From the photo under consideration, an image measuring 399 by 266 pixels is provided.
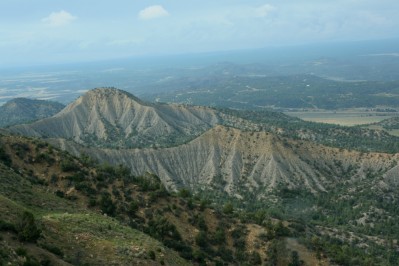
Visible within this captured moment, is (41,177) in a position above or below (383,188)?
above

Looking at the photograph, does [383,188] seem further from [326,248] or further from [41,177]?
[41,177]

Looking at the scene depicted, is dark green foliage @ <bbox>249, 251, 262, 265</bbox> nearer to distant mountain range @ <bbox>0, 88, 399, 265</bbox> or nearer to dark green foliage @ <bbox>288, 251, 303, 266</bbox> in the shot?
distant mountain range @ <bbox>0, 88, 399, 265</bbox>

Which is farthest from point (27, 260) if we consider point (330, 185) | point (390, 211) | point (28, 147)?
point (330, 185)

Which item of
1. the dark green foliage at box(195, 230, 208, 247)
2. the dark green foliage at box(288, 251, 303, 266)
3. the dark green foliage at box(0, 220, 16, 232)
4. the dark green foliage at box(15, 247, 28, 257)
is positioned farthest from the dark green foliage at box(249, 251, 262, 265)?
the dark green foliage at box(15, 247, 28, 257)

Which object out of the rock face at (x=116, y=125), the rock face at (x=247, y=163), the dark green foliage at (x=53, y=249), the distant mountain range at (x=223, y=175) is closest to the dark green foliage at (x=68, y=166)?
the distant mountain range at (x=223, y=175)

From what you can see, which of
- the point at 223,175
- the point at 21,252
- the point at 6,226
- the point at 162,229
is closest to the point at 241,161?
the point at 223,175

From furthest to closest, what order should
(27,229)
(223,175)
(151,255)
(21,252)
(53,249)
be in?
(223,175)
(151,255)
(53,249)
(27,229)
(21,252)

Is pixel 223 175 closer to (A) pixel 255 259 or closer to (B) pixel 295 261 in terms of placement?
(B) pixel 295 261
